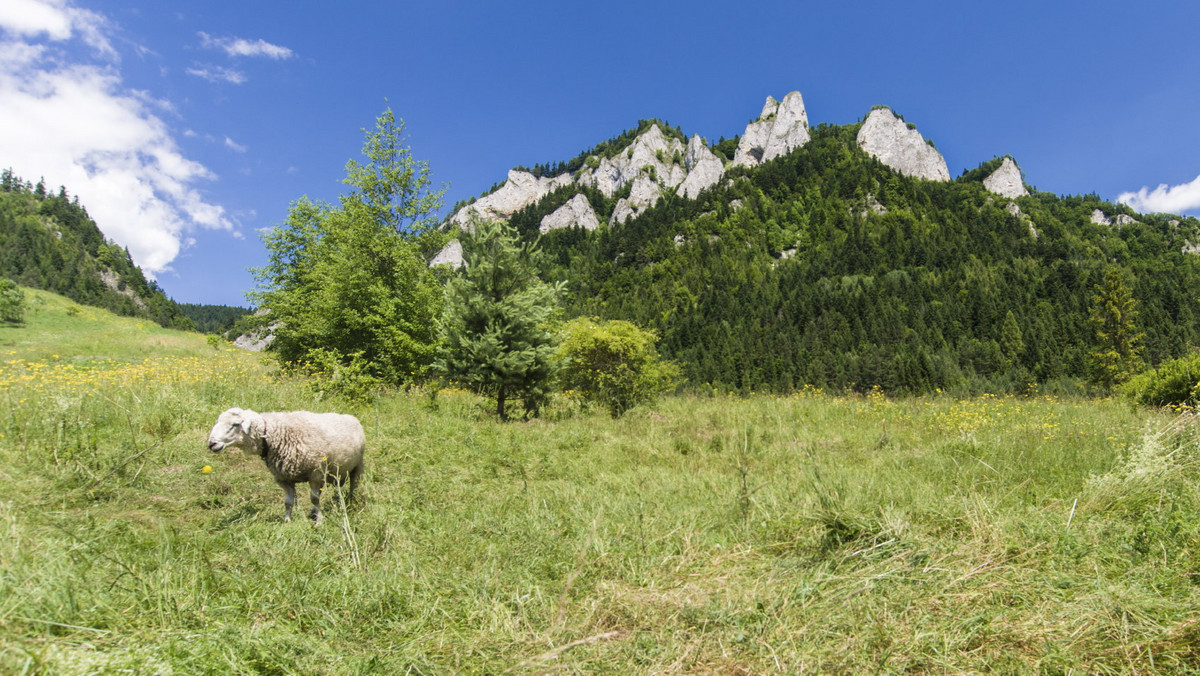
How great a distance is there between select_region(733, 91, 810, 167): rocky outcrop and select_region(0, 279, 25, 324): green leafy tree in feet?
529

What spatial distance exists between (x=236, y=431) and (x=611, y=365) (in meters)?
11.3

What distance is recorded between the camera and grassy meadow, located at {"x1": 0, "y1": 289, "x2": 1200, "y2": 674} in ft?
7.55

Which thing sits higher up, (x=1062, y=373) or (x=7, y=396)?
(x=1062, y=373)

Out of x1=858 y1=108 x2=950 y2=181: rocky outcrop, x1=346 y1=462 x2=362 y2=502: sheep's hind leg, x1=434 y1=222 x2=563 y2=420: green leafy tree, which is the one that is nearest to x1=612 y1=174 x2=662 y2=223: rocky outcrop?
x1=858 y1=108 x2=950 y2=181: rocky outcrop

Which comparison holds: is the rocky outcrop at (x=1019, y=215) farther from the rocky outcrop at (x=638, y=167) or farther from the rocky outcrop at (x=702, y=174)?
the rocky outcrop at (x=638, y=167)

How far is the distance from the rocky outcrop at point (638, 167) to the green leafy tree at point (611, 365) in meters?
158

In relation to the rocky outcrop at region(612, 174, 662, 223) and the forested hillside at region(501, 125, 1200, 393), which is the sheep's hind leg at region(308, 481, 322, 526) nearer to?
the forested hillside at region(501, 125, 1200, 393)

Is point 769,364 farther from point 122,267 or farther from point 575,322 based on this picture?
point 122,267

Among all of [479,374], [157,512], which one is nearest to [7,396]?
[157,512]

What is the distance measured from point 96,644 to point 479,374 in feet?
32.8

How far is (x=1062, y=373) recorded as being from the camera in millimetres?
72250

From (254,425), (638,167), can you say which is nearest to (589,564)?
(254,425)

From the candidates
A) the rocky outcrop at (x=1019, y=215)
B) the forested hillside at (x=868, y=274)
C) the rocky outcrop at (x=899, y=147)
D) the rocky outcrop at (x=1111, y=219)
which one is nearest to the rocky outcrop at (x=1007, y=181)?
the forested hillside at (x=868, y=274)

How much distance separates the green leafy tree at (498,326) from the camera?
39.5 ft
